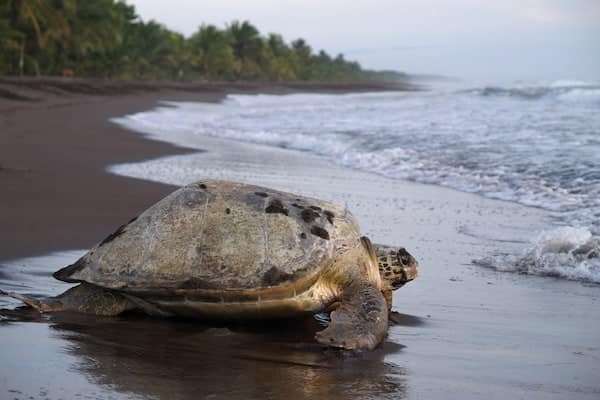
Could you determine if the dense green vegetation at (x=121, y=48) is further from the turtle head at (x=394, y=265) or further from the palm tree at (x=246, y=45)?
the turtle head at (x=394, y=265)

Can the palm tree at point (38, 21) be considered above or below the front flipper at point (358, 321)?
above

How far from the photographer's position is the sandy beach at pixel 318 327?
3.13 metres

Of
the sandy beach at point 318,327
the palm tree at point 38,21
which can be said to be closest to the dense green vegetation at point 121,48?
the palm tree at point 38,21

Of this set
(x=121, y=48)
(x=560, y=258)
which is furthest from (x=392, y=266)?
(x=121, y=48)

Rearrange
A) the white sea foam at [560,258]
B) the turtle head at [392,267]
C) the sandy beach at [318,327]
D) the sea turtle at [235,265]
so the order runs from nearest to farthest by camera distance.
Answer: the sandy beach at [318,327]
the sea turtle at [235,265]
the turtle head at [392,267]
the white sea foam at [560,258]

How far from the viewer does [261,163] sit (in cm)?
1165

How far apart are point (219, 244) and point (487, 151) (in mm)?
8505

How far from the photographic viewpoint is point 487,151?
11969 millimetres

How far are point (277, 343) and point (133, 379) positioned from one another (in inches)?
35.9

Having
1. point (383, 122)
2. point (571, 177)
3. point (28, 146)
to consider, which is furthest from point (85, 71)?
point (571, 177)

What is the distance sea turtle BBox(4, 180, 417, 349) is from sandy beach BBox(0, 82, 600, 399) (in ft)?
0.44

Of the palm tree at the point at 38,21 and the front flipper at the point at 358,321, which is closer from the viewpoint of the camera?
the front flipper at the point at 358,321

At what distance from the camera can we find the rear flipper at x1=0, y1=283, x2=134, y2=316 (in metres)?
4.19

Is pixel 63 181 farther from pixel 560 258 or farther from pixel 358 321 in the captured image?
pixel 358 321
